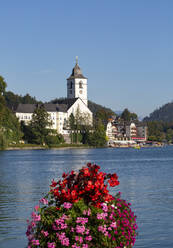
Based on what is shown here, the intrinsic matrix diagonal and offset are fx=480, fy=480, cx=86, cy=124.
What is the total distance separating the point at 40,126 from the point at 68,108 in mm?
31921

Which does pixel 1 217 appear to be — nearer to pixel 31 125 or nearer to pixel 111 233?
pixel 111 233

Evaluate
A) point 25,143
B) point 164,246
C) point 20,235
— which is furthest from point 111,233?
point 25,143

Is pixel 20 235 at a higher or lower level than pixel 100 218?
lower

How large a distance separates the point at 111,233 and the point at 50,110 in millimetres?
166794

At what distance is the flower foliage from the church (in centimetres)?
15321

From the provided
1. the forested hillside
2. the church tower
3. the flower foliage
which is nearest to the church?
Answer: the church tower

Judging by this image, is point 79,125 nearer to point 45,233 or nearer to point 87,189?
point 87,189

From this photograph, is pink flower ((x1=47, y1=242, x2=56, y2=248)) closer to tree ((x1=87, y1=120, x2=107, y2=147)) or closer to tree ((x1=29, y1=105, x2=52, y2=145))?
tree ((x1=29, y1=105, x2=52, y2=145))

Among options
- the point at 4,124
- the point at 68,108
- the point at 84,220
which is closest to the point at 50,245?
the point at 84,220

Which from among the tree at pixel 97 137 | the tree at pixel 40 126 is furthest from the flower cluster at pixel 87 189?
the tree at pixel 97 137

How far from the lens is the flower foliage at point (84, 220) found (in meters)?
8.35

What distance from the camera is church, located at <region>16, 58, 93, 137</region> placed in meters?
169

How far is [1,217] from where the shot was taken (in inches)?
749

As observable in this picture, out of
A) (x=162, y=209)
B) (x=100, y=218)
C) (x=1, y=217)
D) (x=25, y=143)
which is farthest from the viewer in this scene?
(x=25, y=143)
